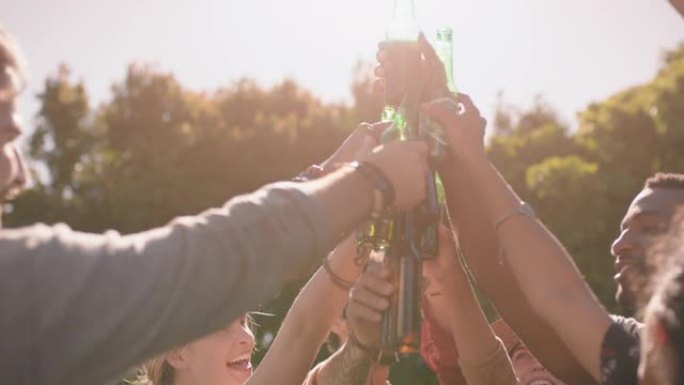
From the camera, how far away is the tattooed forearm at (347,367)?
13.4ft

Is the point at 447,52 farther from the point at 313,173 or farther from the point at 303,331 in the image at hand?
the point at 303,331

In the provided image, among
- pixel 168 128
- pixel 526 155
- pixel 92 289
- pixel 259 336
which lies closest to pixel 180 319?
pixel 92 289

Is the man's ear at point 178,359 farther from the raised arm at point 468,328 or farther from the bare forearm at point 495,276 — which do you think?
the bare forearm at point 495,276

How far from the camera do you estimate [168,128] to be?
3584cm

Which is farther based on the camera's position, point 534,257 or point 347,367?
point 347,367

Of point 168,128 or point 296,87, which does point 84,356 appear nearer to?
point 168,128

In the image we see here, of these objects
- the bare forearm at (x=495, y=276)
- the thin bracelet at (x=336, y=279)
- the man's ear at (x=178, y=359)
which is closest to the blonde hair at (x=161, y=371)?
the man's ear at (x=178, y=359)

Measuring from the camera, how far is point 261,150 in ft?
109

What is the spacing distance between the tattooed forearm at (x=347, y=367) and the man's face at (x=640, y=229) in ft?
4.19

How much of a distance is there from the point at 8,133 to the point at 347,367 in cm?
177

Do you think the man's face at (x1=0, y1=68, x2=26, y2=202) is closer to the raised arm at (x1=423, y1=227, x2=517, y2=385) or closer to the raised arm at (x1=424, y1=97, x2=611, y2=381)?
the raised arm at (x1=424, y1=97, x2=611, y2=381)

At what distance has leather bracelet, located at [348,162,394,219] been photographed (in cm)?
321

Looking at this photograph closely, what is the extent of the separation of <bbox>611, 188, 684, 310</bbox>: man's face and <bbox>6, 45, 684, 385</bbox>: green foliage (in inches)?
705

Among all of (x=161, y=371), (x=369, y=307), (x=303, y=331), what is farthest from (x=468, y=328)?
(x=161, y=371)
